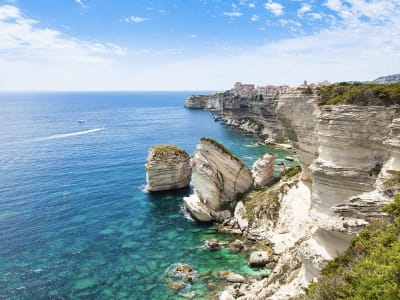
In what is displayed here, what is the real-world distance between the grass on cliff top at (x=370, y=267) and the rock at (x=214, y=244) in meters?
18.4

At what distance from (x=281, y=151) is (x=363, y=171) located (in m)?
56.7

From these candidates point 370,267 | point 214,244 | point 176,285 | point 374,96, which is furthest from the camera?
point 214,244

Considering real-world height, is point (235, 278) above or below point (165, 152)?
below

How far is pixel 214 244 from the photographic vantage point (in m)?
34.8

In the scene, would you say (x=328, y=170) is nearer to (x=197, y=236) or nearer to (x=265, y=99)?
(x=197, y=236)

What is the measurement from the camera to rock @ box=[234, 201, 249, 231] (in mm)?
38406

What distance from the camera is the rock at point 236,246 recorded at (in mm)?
33994

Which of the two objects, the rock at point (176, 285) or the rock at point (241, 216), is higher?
the rock at point (241, 216)

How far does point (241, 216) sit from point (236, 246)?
227 inches

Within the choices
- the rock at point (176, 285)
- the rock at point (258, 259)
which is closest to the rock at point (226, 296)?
the rock at point (176, 285)

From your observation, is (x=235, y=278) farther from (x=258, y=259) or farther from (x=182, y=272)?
(x=182, y=272)

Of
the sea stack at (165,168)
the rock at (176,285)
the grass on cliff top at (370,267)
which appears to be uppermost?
the grass on cliff top at (370,267)

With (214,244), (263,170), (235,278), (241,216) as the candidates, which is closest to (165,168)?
(263,170)

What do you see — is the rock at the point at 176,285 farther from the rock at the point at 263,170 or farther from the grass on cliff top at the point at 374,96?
the grass on cliff top at the point at 374,96
